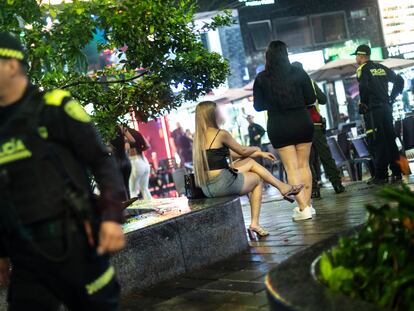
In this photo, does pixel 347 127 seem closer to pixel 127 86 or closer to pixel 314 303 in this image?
pixel 127 86

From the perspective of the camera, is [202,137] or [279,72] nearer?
[202,137]

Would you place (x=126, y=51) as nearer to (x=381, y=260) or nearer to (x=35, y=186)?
(x=35, y=186)

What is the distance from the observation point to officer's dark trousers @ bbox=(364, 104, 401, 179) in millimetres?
8977

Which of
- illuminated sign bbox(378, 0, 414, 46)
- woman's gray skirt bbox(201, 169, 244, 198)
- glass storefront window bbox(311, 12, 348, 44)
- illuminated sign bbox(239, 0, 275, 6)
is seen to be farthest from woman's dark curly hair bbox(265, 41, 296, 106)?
illuminated sign bbox(378, 0, 414, 46)

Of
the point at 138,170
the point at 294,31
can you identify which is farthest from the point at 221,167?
the point at 294,31

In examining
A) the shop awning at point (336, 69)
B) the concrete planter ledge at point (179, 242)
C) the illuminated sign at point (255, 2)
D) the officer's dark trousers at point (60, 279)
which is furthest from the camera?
the illuminated sign at point (255, 2)

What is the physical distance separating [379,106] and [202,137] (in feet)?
12.9

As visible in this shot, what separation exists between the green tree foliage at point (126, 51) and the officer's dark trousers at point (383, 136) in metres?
3.98

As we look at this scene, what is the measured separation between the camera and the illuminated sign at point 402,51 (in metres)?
26.8

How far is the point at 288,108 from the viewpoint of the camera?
21.7ft

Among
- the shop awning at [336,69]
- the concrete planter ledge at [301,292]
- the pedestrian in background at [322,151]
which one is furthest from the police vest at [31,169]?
the shop awning at [336,69]

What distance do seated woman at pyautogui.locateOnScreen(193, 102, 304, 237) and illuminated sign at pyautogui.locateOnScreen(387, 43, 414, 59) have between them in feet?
73.4

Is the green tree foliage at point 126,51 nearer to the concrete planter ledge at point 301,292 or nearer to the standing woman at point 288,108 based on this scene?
the standing woman at point 288,108

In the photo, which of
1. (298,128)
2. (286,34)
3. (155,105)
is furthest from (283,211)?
(286,34)
